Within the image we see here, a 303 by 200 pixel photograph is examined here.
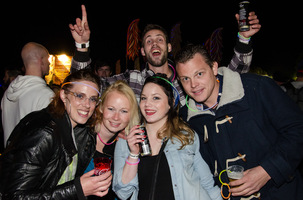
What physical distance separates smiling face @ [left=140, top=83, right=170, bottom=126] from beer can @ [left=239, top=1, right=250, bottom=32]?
160 cm

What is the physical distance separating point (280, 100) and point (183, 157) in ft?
4.31

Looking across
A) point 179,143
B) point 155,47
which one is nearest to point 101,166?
point 179,143

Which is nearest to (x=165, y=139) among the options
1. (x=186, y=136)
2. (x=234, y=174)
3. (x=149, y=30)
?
(x=186, y=136)

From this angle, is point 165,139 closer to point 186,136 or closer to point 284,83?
point 186,136

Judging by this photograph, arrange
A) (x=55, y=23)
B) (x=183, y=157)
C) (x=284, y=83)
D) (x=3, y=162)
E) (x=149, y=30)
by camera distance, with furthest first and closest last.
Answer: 1. (x=55, y=23)
2. (x=284, y=83)
3. (x=149, y=30)
4. (x=183, y=157)
5. (x=3, y=162)

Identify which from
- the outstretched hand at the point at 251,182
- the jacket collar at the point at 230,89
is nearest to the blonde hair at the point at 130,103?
the jacket collar at the point at 230,89

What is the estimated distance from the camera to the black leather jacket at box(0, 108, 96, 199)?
1884mm

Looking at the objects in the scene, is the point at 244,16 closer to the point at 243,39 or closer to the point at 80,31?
the point at 243,39

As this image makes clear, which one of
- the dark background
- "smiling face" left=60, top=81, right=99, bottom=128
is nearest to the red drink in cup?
"smiling face" left=60, top=81, right=99, bottom=128

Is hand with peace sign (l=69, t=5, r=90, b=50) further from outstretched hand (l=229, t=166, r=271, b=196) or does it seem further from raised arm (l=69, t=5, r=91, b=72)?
outstretched hand (l=229, t=166, r=271, b=196)

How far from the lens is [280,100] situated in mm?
2199

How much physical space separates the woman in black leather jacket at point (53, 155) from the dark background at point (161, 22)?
8.62 metres

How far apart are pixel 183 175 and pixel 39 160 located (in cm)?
162

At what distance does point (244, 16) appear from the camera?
9.52ft
